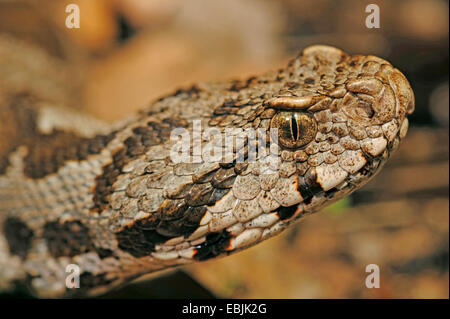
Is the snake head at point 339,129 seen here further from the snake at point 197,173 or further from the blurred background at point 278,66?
the blurred background at point 278,66

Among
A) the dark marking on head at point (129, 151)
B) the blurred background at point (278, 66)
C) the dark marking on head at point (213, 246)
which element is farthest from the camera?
the blurred background at point (278, 66)

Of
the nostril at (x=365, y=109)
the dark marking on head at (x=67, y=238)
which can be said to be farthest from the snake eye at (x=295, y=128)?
the dark marking on head at (x=67, y=238)

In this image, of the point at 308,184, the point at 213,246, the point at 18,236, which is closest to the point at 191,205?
the point at 213,246

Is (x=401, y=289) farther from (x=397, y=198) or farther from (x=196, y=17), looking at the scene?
(x=196, y=17)

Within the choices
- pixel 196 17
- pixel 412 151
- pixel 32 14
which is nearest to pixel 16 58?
pixel 32 14

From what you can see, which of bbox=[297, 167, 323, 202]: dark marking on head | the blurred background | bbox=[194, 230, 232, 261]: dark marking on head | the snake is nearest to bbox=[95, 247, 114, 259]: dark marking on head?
the snake

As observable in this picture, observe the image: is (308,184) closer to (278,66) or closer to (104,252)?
(104,252)

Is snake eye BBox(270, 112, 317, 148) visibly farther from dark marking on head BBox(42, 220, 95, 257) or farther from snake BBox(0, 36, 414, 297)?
dark marking on head BBox(42, 220, 95, 257)
